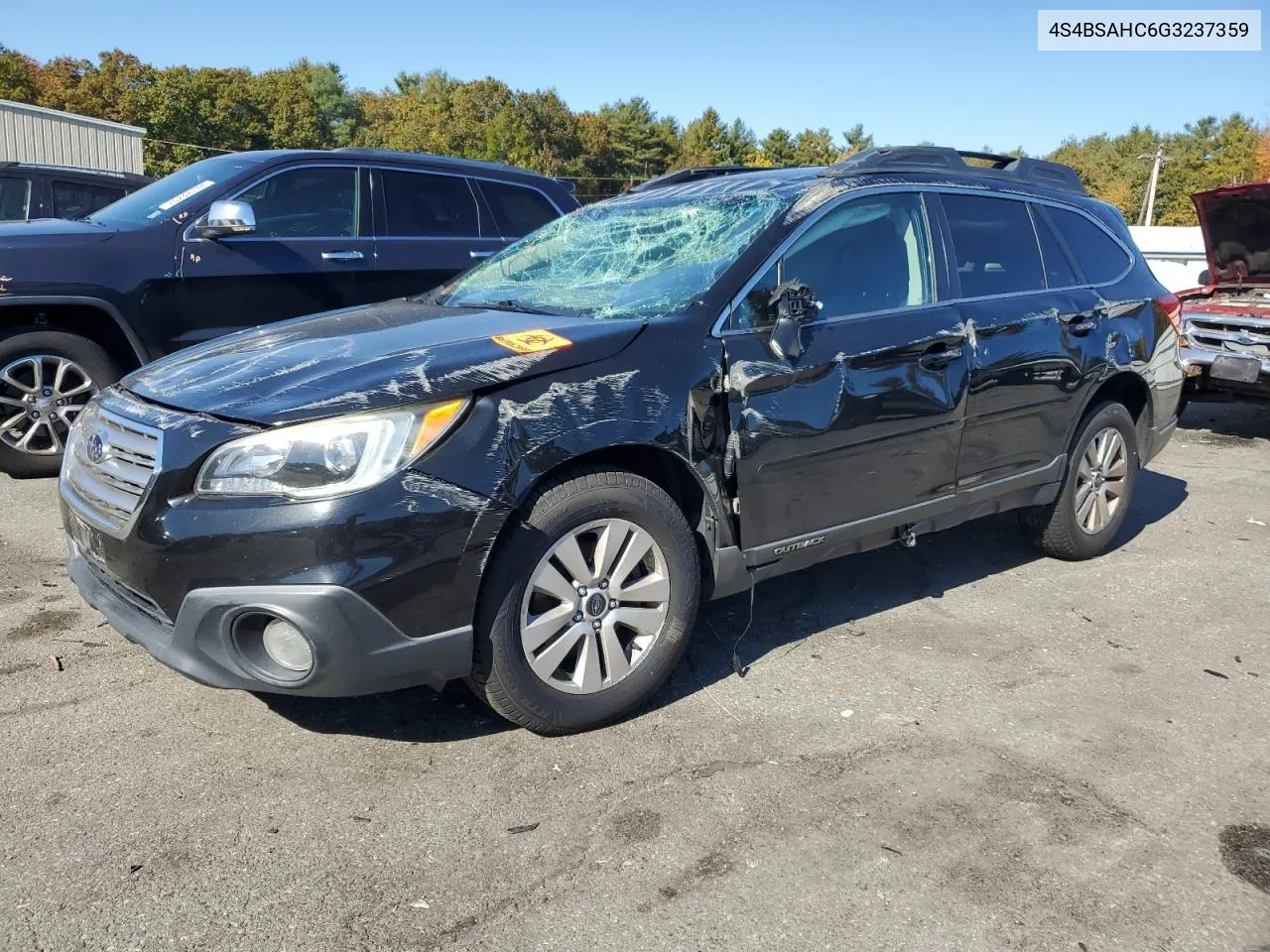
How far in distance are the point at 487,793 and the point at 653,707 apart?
727 millimetres

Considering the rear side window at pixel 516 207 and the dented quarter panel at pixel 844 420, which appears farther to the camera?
the rear side window at pixel 516 207

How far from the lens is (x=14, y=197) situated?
8.80m

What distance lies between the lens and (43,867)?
Result: 101 inches

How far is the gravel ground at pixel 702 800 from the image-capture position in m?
2.43

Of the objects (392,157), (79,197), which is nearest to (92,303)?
(392,157)

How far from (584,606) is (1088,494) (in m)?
2.94

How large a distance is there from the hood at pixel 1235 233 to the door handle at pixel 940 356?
553cm

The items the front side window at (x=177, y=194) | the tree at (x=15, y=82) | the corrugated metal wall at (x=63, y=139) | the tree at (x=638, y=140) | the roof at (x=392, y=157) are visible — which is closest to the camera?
the front side window at (x=177, y=194)

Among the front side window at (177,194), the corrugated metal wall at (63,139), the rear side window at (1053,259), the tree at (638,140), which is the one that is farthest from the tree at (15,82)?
the rear side window at (1053,259)

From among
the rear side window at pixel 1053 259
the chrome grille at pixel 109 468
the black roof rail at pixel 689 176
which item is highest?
the black roof rail at pixel 689 176

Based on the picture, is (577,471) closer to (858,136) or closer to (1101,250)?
(1101,250)

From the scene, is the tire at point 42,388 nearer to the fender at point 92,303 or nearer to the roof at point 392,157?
the fender at point 92,303

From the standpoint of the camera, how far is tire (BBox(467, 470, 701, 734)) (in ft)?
9.89

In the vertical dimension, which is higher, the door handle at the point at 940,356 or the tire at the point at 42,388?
the door handle at the point at 940,356
